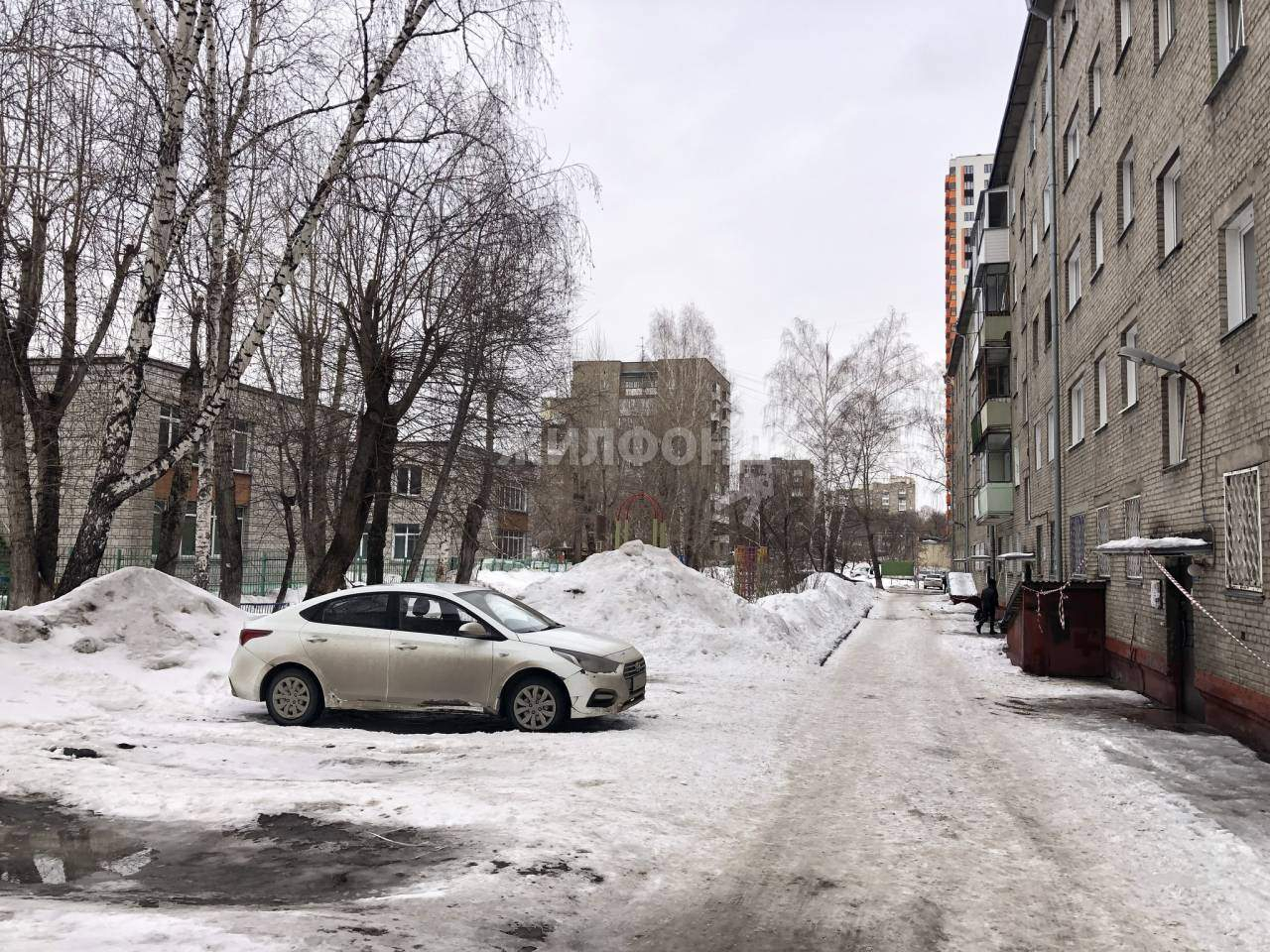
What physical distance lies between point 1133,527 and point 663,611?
26.7 ft

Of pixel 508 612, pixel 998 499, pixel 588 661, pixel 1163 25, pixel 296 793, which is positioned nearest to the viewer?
pixel 296 793

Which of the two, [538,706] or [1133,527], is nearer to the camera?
[538,706]

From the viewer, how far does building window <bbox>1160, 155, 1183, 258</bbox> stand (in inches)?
514

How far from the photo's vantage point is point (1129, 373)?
51.1ft

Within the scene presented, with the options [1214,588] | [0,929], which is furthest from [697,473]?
[0,929]

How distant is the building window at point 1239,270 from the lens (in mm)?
10633

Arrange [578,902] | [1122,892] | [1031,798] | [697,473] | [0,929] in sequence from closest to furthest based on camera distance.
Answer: [0,929] < [578,902] < [1122,892] < [1031,798] < [697,473]

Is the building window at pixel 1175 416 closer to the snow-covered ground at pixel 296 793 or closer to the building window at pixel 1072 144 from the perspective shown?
the snow-covered ground at pixel 296 793

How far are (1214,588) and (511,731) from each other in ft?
25.9

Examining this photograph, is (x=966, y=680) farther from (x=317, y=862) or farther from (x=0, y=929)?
(x=0, y=929)

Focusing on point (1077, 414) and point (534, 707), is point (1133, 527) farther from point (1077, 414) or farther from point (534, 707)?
point (534, 707)

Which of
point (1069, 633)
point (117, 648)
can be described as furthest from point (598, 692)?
A: point (1069, 633)

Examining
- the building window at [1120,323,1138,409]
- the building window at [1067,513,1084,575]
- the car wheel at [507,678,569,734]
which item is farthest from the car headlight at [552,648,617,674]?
the building window at [1067,513,1084,575]

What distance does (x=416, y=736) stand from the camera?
9320 millimetres
